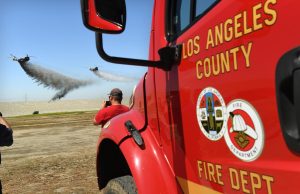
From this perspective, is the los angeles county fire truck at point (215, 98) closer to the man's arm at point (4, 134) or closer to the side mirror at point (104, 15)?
the side mirror at point (104, 15)

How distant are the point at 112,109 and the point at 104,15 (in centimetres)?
505

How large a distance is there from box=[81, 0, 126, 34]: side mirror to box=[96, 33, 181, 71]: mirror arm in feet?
0.18

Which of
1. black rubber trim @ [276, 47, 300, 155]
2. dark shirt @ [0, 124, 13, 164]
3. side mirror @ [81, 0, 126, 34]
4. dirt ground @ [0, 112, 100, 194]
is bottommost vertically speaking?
dirt ground @ [0, 112, 100, 194]

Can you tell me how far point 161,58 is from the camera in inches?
97.0

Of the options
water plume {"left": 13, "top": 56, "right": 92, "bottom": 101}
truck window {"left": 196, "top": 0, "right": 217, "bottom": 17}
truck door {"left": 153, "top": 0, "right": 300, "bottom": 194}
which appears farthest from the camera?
water plume {"left": 13, "top": 56, "right": 92, "bottom": 101}

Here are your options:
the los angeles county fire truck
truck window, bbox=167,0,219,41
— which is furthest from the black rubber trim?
truck window, bbox=167,0,219,41

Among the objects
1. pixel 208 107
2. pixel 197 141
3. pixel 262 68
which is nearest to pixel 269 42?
pixel 262 68

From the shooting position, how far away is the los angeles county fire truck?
162cm

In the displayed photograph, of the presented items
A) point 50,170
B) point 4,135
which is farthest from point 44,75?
point 4,135

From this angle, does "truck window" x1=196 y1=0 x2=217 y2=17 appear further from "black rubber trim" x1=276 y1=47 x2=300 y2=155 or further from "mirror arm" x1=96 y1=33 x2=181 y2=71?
"black rubber trim" x1=276 y1=47 x2=300 y2=155

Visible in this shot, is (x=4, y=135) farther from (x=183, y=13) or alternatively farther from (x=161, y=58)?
(x=183, y=13)

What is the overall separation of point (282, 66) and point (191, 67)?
0.71 metres

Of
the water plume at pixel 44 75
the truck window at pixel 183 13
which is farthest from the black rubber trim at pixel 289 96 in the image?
the water plume at pixel 44 75

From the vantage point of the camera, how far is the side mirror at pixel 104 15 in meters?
2.19
